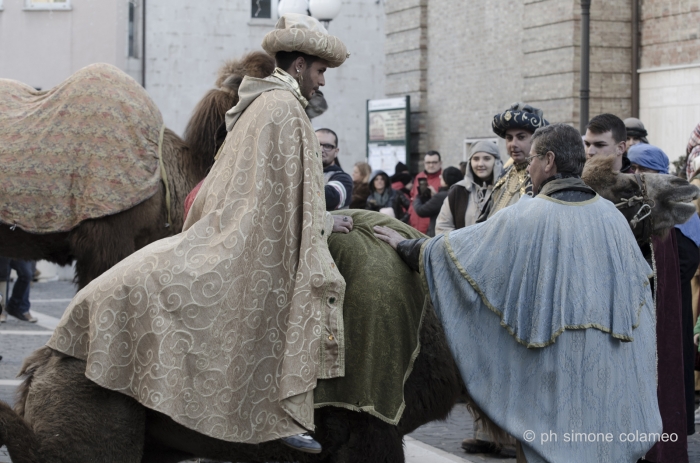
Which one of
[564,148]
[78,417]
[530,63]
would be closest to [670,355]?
[564,148]

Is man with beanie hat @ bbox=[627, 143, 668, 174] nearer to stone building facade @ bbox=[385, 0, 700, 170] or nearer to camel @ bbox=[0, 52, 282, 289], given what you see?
camel @ bbox=[0, 52, 282, 289]

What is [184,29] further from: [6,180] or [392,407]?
[392,407]

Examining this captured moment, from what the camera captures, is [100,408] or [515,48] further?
[515,48]

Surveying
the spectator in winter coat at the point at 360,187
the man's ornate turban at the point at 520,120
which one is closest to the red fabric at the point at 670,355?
the man's ornate turban at the point at 520,120

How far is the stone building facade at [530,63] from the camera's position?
45.2 ft

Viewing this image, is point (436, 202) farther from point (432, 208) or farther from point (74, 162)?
point (74, 162)

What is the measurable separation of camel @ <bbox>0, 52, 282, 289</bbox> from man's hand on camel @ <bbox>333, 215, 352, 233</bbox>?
262 cm

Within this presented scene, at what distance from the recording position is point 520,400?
4.01 metres

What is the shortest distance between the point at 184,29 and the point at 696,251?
1946 cm

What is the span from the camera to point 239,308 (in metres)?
3.71

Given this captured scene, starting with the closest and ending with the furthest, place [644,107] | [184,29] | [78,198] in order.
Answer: [78,198] → [644,107] → [184,29]

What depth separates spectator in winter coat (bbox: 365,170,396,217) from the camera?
1309cm

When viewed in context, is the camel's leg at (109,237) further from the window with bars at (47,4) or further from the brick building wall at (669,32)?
the window with bars at (47,4)

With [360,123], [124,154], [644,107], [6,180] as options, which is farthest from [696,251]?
[360,123]
